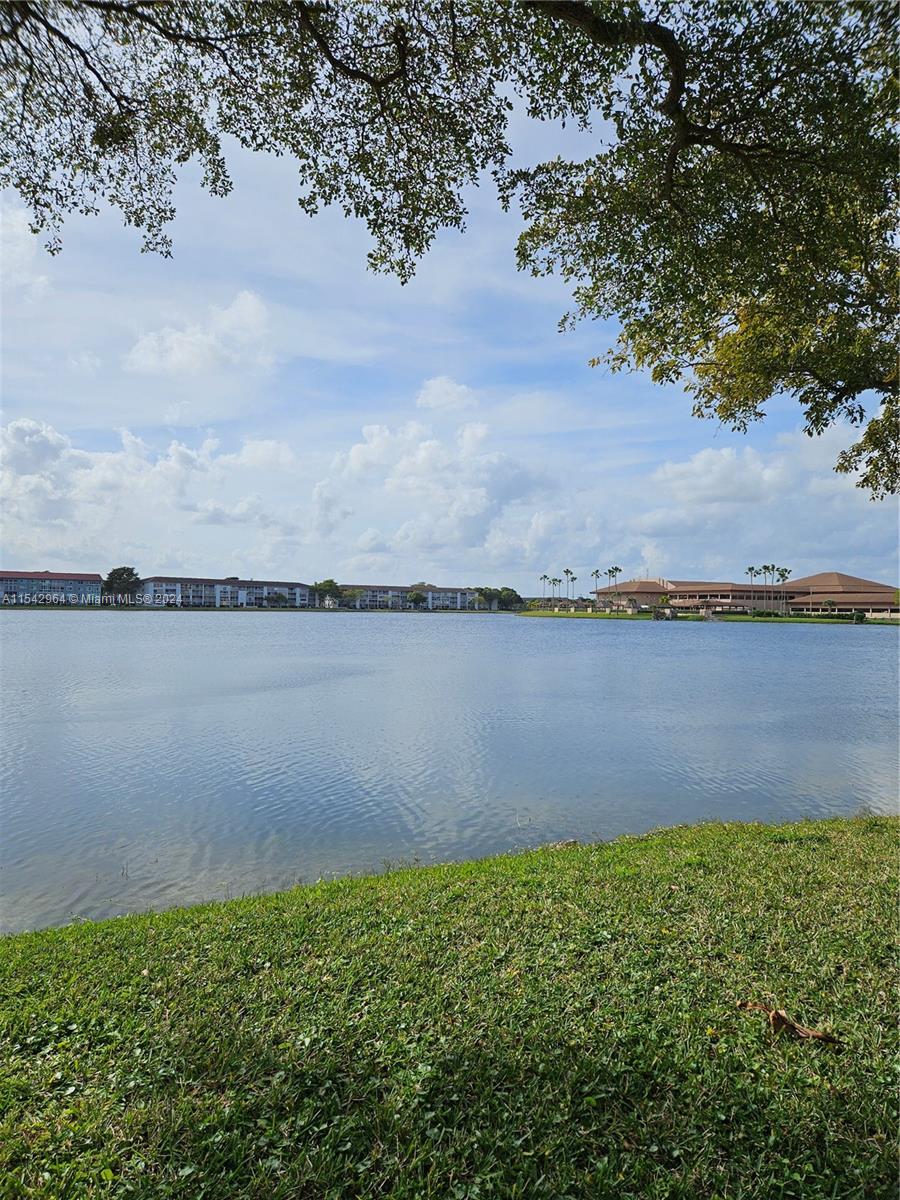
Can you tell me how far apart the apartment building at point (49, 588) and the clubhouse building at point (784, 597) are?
114 meters

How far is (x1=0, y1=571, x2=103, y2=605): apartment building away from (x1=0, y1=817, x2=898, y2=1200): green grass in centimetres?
14384

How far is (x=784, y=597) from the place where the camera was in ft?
454

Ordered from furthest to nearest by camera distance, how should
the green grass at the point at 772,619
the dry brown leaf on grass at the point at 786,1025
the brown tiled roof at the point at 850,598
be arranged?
the brown tiled roof at the point at 850,598 → the green grass at the point at 772,619 → the dry brown leaf on grass at the point at 786,1025

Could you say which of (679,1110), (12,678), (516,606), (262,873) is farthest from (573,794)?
(516,606)

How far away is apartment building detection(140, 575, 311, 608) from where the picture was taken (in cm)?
14612

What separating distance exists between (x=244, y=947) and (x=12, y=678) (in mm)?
27035

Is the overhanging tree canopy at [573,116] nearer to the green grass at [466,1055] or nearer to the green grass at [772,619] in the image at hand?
the green grass at [466,1055]

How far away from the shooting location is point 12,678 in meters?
26.1

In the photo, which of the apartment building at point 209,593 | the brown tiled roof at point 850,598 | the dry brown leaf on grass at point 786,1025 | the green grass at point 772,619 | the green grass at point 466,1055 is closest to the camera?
the green grass at point 466,1055

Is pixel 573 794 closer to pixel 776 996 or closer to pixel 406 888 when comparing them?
pixel 406 888

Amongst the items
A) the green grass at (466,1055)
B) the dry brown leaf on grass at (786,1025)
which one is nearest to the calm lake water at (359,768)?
the green grass at (466,1055)

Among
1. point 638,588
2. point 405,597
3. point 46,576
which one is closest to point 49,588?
point 46,576

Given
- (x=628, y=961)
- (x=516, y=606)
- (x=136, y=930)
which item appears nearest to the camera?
(x=628, y=961)

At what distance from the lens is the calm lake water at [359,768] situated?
8.62 metres
